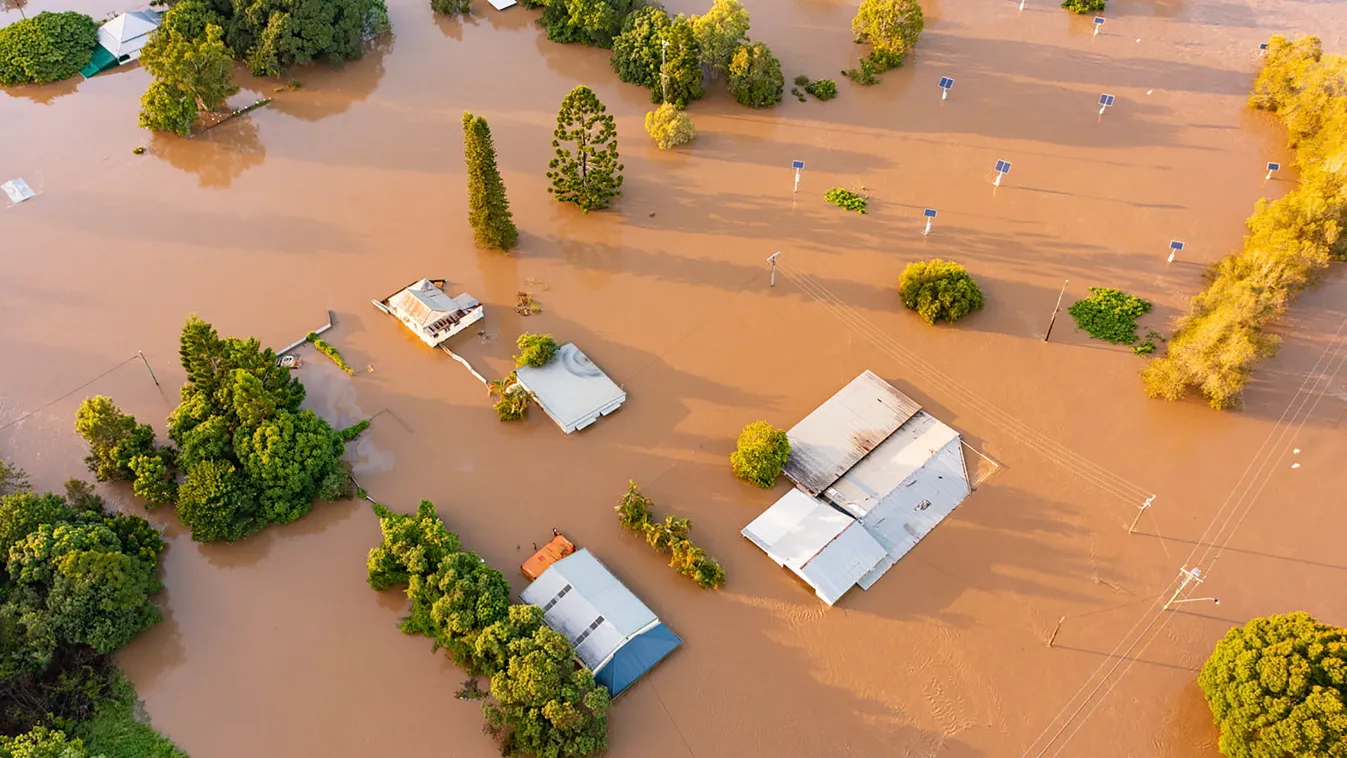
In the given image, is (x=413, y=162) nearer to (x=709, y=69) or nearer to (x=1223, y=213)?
(x=709, y=69)

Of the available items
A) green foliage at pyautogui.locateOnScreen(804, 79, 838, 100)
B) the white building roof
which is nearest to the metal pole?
the white building roof

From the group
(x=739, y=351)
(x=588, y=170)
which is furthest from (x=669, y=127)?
(x=739, y=351)

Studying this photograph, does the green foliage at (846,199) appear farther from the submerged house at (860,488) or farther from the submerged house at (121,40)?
the submerged house at (121,40)

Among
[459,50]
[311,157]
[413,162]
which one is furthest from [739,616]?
[459,50]

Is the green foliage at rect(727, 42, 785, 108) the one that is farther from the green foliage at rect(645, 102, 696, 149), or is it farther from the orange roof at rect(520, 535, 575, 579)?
the orange roof at rect(520, 535, 575, 579)

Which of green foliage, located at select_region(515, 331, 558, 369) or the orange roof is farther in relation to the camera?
green foliage, located at select_region(515, 331, 558, 369)

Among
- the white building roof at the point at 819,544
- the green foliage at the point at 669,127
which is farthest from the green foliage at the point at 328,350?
the green foliage at the point at 669,127
